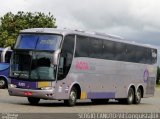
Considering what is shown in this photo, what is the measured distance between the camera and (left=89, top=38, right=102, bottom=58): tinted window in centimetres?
2697

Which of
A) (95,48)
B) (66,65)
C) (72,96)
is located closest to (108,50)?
(95,48)

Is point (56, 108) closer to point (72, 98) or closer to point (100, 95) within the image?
point (72, 98)

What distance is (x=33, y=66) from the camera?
80.1 ft

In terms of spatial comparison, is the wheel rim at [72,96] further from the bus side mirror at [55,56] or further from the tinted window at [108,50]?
the tinted window at [108,50]

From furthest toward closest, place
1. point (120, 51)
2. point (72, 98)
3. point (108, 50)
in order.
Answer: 1. point (120, 51)
2. point (108, 50)
3. point (72, 98)

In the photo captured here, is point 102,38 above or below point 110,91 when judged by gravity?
above

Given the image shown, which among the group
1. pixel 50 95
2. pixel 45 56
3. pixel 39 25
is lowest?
pixel 50 95

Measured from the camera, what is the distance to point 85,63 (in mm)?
26438

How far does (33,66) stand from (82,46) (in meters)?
2.70

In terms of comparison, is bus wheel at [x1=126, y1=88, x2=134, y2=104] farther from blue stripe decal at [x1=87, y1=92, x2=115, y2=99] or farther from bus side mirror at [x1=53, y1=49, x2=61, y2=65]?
bus side mirror at [x1=53, y1=49, x2=61, y2=65]

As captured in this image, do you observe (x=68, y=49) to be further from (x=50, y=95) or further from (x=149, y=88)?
(x=149, y=88)

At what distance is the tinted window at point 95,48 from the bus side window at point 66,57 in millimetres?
1890

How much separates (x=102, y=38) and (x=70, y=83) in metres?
3.92

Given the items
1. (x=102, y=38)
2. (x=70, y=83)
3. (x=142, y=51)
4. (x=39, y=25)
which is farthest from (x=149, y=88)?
(x=39, y=25)
